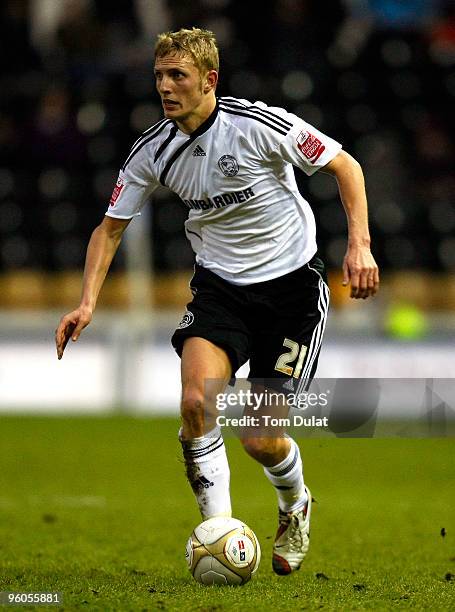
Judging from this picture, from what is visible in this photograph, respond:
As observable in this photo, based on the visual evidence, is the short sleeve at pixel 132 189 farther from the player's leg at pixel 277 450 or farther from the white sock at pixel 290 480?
the white sock at pixel 290 480

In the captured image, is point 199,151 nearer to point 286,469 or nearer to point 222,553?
point 286,469

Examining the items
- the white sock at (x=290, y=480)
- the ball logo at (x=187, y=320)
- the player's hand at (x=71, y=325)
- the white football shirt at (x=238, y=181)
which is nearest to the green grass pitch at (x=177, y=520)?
the white sock at (x=290, y=480)

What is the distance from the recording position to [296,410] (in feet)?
21.2

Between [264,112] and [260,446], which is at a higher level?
[264,112]

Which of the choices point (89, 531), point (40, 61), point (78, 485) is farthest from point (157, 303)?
point (89, 531)

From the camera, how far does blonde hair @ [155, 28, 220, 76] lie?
563cm

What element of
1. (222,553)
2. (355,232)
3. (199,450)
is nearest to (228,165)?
(355,232)

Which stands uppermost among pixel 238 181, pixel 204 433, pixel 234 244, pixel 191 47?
pixel 191 47

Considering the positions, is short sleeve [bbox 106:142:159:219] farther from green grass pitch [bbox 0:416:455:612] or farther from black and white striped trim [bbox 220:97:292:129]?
green grass pitch [bbox 0:416:455:612]

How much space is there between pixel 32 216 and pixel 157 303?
6.92 feet

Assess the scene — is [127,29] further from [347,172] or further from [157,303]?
[347,172]

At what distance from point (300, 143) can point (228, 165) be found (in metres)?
0.34

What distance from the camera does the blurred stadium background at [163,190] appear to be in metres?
14.1

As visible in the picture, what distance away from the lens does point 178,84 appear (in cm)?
564
